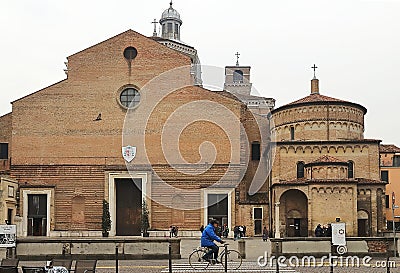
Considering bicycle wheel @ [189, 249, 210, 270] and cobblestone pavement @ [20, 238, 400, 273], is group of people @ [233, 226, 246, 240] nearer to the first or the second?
cobblestone pavement @ [20, 238, 400, 273]

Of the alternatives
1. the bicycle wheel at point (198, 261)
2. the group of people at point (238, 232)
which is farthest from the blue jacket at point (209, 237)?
the group of people at point (238, 232)

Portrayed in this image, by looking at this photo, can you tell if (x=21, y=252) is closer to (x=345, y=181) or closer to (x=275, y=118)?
(x=345, y=181)

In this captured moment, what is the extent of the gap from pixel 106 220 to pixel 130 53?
11.2 metres

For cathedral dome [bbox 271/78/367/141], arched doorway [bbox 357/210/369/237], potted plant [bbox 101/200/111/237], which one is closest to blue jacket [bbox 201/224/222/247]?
arched doorway [bbox 357/210/369/237]

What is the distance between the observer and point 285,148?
144 feet

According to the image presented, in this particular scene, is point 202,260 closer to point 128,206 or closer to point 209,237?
point 209,237

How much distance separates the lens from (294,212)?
42500mm

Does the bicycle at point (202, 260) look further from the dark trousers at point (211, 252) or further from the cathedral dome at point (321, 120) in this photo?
the cathedral dome at point (321, 120)

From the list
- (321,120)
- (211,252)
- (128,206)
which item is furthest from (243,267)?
(321,120)

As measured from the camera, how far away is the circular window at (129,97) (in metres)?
44.6

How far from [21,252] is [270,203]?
75.4 feet

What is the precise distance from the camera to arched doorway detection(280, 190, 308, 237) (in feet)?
138

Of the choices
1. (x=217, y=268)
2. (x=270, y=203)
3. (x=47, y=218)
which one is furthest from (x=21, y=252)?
(x=270, y=203)

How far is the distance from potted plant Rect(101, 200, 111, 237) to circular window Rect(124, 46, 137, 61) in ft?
31.7
